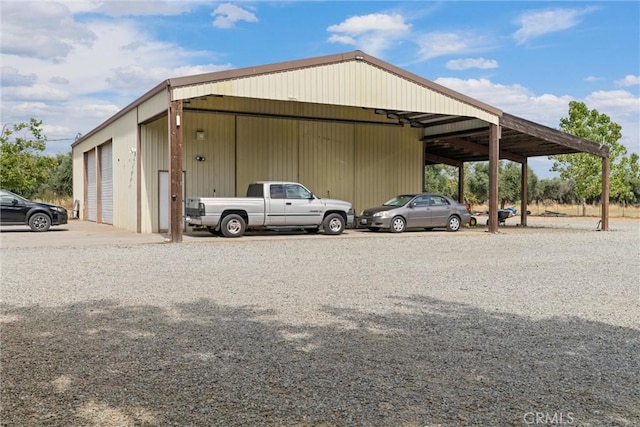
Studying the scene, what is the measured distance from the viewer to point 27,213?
20391 mm

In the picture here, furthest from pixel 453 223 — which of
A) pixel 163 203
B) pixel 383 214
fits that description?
pixel 163 203

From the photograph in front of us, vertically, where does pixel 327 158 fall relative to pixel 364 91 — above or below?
below

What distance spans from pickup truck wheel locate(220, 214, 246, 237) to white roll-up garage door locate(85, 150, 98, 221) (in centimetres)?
1258

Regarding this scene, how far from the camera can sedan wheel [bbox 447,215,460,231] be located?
21558 millimetres

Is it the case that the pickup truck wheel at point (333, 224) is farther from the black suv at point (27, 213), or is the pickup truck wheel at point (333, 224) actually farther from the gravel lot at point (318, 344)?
the black suv at point (27, 213)

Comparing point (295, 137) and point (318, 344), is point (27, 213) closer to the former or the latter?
point (295, 137)

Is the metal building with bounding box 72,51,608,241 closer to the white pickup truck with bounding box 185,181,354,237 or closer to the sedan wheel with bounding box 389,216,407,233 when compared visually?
the white pickup truck with bounding box 185,181,354,237

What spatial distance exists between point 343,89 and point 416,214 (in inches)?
205

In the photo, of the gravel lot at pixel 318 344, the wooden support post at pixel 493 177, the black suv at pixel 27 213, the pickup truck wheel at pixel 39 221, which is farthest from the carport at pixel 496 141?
the pickup truck wheel at pixel 39 221

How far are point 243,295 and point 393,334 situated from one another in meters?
2.83

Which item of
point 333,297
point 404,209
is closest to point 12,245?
point 333,297

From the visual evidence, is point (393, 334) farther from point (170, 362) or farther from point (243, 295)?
point (243, 295)

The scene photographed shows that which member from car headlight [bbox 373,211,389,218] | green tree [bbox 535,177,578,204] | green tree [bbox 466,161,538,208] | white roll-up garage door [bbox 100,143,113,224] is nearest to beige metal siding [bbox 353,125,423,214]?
car headlight [bbox 373,211,389,218]

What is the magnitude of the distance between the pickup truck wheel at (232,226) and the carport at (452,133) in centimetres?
183
